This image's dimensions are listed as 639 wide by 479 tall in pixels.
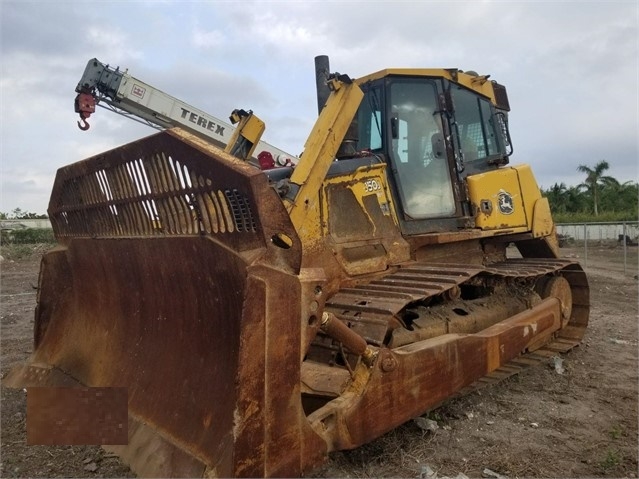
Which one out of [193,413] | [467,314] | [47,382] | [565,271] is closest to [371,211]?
[467,314]

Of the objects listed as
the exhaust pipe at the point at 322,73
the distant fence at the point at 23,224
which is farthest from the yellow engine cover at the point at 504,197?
the distant fence at the point at 23,224

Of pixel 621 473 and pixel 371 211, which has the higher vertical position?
pixel 371 211

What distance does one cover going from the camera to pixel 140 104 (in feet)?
23.8

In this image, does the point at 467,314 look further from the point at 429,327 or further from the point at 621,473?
the point at 621,473

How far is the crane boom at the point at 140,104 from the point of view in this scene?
6.86 meters

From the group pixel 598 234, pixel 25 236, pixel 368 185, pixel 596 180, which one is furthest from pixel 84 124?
pixel 596 180

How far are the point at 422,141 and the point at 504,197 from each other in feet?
3.92

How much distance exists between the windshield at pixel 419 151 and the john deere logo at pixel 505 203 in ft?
2.14

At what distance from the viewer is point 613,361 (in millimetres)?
5484

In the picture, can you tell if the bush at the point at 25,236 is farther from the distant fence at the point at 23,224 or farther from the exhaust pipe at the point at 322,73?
the exhaust pipe at the point at 322,73

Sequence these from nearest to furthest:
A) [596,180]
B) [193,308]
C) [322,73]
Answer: [193,308] → [322,73] → [596,180]

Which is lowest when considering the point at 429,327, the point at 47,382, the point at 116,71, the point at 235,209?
the point at 47,382

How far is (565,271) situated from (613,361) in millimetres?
1075

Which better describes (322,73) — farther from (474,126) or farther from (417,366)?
(417,366)
